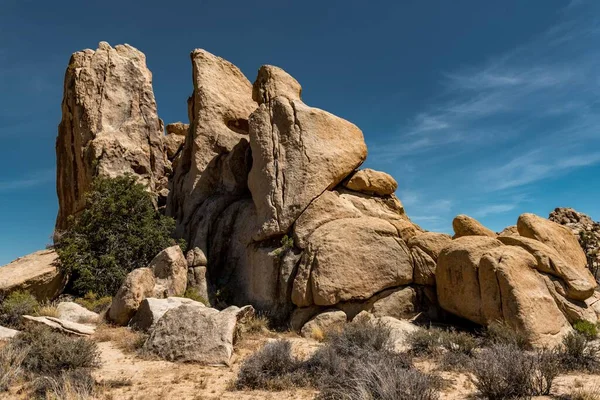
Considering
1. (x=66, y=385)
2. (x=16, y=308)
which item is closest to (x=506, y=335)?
(x=66, y=385)

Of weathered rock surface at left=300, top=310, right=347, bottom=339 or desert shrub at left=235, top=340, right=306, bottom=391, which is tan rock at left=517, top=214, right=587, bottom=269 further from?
desert shrub at left=235, top=340, right=306, bottom=391

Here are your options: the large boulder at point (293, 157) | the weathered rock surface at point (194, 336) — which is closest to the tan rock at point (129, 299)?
the weathered rock surface at point (194, 336)

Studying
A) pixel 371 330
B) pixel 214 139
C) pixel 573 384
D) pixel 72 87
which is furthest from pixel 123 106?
pixel 573 384

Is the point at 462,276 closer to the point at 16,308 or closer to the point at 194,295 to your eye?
the point at 194,295

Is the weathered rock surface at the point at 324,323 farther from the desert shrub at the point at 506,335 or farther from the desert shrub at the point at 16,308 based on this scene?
the desert shrub at the point at 16,308

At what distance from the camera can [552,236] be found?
16.5 metres

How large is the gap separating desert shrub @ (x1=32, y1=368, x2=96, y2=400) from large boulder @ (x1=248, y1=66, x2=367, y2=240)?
1072 centimetres

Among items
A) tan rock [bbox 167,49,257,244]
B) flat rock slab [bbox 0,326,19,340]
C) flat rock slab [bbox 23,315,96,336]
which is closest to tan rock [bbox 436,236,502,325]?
tan rock [bbox 167,49,257,244]

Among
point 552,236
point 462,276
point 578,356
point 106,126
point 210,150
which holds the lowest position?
point 578,356

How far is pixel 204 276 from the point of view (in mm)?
19484

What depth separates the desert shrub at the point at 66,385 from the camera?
285 inches

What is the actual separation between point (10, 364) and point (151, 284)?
7188 millimetres

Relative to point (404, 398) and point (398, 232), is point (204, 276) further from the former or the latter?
point (404, 398)

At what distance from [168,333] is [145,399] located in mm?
3720
